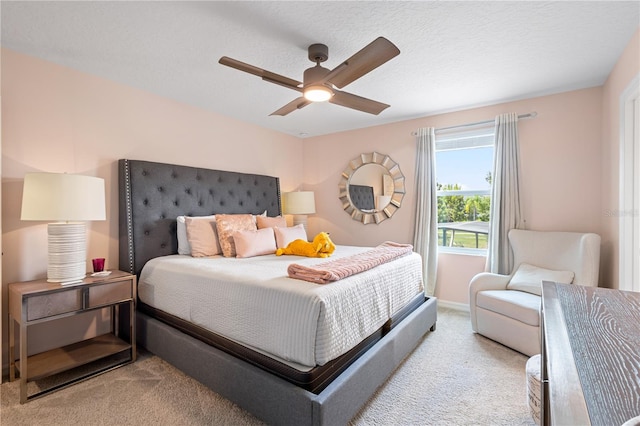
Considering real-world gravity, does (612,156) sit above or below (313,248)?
above

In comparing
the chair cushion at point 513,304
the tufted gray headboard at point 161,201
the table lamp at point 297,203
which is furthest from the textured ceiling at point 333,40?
the chair cushion at point 513,304

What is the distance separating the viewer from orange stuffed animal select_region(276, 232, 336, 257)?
2730 millimetres

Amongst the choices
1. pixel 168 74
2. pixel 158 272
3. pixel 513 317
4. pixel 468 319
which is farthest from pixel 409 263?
pixel 168 74

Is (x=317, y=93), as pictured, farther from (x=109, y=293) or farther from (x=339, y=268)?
(x=109, y=293)

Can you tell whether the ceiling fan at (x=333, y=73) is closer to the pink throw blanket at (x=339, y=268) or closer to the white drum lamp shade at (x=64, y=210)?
the pink throw blanket at (x=339, y=268)

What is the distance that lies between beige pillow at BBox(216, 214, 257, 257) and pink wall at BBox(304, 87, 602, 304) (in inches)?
79.5

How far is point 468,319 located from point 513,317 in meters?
0.83

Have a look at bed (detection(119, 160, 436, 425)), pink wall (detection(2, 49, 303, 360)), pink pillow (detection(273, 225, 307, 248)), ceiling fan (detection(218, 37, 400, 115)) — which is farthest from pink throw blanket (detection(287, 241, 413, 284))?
pink wall (detection(2, 49, 303, 360))

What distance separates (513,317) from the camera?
2.51m

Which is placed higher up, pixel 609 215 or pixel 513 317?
pixel 609 215

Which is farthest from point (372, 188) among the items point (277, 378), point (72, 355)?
point (72, 355)

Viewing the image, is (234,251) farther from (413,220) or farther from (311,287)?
(413,220)

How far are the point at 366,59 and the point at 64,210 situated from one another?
2160 mm

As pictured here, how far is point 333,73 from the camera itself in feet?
5.99
